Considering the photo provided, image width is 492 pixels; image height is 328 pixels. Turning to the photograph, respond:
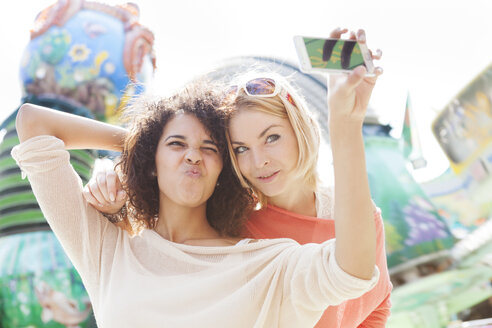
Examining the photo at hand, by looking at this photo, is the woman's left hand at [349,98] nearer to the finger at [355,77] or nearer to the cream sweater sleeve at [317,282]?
the finger at [355,77]

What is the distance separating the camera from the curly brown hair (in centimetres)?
180

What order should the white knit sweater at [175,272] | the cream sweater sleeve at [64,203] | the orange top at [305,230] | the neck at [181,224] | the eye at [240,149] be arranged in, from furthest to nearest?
1. the orange top at [305,230]
2. the eye at [240,149]
3. the neck at [181,224]
4. the cream sweater sleeve at [64,203]
5. the white knit sweater at [175,272]

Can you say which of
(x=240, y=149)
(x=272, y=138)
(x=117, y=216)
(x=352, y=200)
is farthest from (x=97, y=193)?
(x=352, y=200)

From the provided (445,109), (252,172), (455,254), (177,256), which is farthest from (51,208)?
(445,109)

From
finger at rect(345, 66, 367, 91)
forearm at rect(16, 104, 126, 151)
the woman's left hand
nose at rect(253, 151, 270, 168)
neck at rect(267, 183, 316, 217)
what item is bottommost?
neck at rect(267, 183, 316, 217)

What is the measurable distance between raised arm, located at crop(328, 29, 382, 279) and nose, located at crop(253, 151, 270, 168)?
2.30 ft

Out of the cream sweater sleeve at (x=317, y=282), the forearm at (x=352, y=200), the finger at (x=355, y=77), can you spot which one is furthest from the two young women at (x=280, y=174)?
the finger at (x=355, y=77)

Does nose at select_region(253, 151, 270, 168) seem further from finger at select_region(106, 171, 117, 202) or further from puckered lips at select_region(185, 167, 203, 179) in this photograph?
finger at select_region(106, 171, 117, 202)

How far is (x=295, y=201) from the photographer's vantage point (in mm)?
2125

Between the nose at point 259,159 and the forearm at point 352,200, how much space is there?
70 cm

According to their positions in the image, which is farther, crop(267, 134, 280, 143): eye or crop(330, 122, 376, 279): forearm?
crop(267, 134, 280, 143): eye

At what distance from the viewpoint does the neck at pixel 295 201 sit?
6.90 ft

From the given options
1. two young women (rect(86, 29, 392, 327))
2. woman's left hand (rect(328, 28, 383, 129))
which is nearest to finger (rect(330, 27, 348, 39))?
woman's left hand (rect(328, 28, 383, 129))

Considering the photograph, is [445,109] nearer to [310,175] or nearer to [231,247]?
[310,175]
